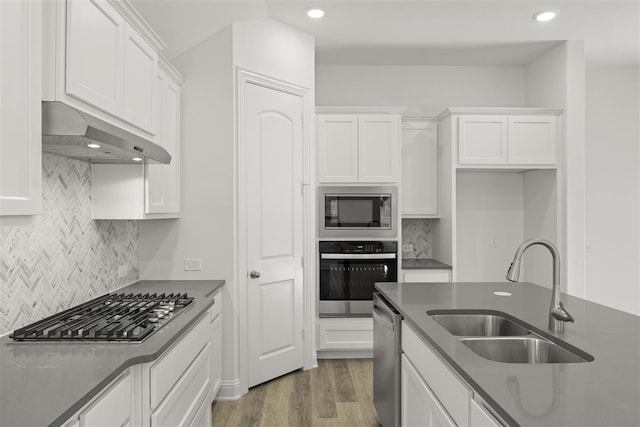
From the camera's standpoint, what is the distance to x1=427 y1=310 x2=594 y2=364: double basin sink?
1635 millimetres

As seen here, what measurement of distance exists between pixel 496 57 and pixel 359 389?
358cm

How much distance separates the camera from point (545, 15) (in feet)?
11.8

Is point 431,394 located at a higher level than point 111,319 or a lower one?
lower

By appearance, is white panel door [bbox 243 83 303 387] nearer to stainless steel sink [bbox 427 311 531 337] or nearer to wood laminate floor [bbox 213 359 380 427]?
wood laminate floor [bbox 213 359 380 427]

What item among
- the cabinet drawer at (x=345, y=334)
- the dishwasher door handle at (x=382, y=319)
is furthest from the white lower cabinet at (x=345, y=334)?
the dishwasher door handle at (x=382, y=319)

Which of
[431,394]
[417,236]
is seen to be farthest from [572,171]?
[431,394]

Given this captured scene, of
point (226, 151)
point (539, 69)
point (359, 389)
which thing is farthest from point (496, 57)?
point (359, 389)

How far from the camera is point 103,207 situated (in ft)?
8.35

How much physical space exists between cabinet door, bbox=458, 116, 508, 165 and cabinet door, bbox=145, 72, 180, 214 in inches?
104

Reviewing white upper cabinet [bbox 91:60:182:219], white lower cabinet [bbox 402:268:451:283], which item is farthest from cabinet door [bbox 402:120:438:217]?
white upper cabinet [bbox 91:60:182:219]

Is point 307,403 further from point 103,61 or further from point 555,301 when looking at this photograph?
point 103,61

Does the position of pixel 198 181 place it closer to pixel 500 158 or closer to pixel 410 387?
pixel 410 387

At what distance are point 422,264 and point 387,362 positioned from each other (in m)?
2.01

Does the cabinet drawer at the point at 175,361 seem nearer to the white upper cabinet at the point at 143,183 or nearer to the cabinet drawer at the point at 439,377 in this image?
the white upper cabinet at the point at 143,183
